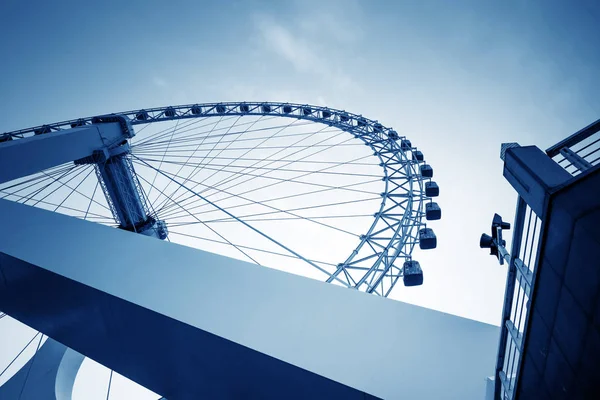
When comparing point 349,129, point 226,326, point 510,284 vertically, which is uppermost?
point 349,129

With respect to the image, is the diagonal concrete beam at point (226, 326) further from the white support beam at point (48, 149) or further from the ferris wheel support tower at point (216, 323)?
the white support beam at point (48, 149)

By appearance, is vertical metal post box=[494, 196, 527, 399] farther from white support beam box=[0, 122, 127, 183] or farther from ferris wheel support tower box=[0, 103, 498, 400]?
white support beam box=[0, 122, 127, 183]

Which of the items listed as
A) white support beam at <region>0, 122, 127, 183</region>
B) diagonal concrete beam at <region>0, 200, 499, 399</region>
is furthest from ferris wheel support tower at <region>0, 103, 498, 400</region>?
white support beam at <region>0, 122, 127, 183</region>

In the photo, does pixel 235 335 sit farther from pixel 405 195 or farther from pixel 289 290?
pixel 405 195

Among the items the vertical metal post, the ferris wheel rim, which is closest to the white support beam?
the ferris wheel rim

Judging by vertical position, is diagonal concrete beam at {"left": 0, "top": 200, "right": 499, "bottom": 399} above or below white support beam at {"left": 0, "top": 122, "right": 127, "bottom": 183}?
below

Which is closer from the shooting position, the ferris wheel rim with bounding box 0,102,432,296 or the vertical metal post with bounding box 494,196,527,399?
the vertical metal post with bounding box 494,196,527,399

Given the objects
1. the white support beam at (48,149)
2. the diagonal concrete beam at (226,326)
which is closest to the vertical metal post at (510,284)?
the diagonal concrete beam at (226,326)

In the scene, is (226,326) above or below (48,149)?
below

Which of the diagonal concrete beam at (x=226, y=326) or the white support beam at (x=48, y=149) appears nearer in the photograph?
the diagonal concrete beam at (x=226, y=326)

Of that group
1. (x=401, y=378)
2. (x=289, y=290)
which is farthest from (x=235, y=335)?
(x=401, y=378)

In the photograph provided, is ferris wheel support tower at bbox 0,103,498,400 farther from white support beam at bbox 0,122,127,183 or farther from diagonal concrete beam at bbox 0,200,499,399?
white support beam at bbox 0,122,127,183

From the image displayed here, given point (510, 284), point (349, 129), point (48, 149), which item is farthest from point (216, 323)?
A: point (349, 129)

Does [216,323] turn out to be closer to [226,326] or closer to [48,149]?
[226,326]
